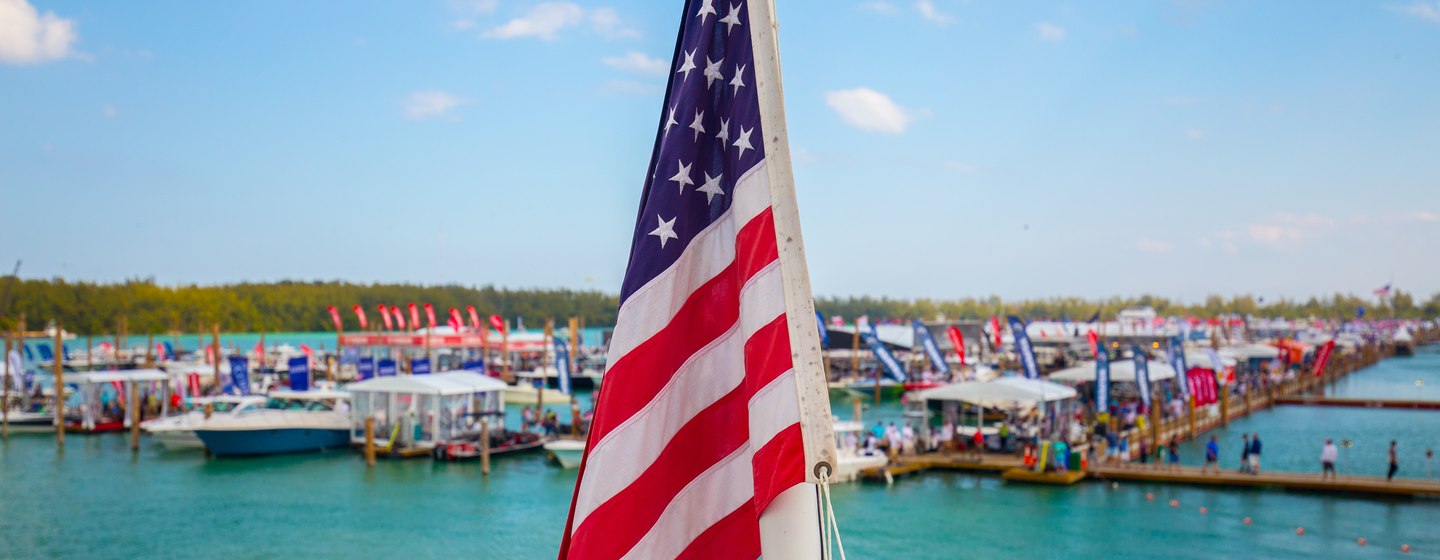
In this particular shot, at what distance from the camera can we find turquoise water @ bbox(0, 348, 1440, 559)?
2119cm

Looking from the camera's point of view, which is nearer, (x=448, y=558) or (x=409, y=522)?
(x=448, y=558)

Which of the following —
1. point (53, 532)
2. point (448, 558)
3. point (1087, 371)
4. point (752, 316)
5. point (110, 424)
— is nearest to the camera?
point (752, 316)

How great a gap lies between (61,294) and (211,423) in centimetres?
11220

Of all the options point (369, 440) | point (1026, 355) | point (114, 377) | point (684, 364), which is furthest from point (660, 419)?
point (114, 377)

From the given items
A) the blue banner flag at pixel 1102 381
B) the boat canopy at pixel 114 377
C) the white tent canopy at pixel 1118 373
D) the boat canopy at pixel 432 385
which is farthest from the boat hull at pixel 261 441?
the white tent canopy at pixel 1118 373

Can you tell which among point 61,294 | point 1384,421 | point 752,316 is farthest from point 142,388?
point 61,294

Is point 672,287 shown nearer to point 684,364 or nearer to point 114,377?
point 684,364

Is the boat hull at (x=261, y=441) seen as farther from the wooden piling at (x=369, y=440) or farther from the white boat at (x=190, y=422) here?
the wooden piling at (x=369, y=440)

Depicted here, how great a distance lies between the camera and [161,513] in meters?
25.5

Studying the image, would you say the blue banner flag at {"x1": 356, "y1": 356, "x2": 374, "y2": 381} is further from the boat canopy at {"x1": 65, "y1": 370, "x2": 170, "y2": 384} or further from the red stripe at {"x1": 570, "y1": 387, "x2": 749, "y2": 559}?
the red stripe at {"x1": 570, "y1": 387, "x2": 749, "y2": 559}

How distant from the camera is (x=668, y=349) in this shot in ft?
13.9

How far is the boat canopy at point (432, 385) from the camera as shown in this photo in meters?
32.9

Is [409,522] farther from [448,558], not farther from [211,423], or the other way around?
[211,423]

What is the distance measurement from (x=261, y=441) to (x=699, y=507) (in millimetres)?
33299
